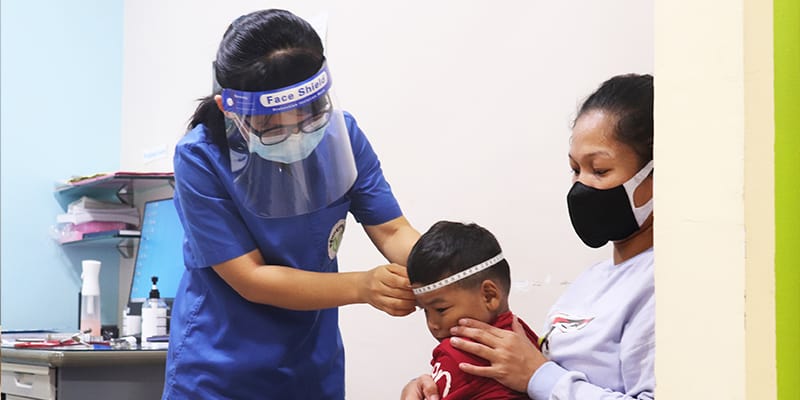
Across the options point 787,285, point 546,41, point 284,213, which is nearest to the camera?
point 787,285

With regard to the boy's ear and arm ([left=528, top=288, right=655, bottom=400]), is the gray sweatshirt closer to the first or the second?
arm ([left=528, top=288, right=655, bottom=400])

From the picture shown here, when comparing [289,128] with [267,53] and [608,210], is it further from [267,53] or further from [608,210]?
[608,210]

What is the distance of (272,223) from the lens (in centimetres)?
160

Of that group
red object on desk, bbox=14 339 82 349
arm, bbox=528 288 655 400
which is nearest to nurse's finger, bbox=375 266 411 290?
arm, bbox=528 288 655 400

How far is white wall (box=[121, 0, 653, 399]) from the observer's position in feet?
6.10

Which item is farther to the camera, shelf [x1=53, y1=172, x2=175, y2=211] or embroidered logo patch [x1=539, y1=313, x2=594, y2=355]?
shelf [x1=53, y1=172, x2=175, y2=211]

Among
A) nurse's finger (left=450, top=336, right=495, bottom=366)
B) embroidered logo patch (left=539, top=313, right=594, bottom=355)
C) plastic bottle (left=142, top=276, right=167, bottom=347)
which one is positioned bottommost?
plastic bottle (left=142, top=276, right=167, bottom=347)

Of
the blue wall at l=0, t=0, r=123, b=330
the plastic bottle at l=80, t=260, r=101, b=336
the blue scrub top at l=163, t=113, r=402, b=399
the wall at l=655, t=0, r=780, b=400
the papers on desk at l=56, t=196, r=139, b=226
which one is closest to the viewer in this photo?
the wall at l=655, t=0, r=780, b=400

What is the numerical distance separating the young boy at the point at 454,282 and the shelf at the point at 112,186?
2.01 meters

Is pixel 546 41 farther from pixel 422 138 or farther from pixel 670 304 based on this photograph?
pixel 670 304

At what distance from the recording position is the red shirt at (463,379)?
1270 mm

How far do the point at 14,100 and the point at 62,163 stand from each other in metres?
0.35

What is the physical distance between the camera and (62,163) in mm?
3873

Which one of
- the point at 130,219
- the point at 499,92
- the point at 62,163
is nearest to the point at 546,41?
the point at 499,92
